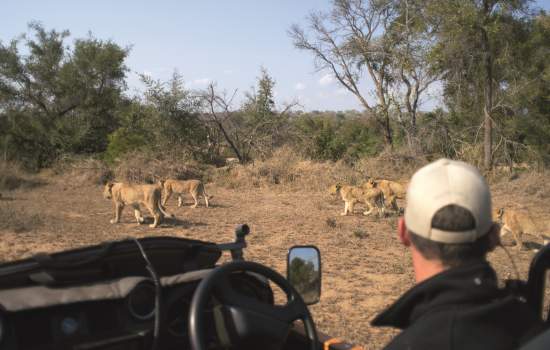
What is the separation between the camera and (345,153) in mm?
25109

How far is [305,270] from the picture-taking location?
9.63ft

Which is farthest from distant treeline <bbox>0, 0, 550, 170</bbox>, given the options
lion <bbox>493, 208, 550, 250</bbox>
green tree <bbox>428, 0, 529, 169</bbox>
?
lion <bbox>493, 208, 550, 250</bbox>

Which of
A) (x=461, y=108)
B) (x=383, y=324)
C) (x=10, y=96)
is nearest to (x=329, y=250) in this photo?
(x=383, y=324)

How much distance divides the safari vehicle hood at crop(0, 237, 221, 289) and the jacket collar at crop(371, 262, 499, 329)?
55.4 inches

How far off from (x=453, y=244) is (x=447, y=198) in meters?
0.16

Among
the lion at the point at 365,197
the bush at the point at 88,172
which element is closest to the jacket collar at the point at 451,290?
the lion at the point at 365,197

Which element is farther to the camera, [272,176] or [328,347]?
[272,176]

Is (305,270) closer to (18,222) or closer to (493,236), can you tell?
(493,236)

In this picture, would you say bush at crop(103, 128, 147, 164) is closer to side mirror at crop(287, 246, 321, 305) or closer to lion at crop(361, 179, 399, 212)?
lion at crop(361, 179, 399, 212)

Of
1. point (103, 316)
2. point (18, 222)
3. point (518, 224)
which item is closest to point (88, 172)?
point (18, 222)

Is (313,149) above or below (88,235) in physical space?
above

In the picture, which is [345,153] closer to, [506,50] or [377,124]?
[377,124]

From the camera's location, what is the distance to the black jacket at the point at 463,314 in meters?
1.56

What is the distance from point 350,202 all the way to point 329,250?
4638mm
